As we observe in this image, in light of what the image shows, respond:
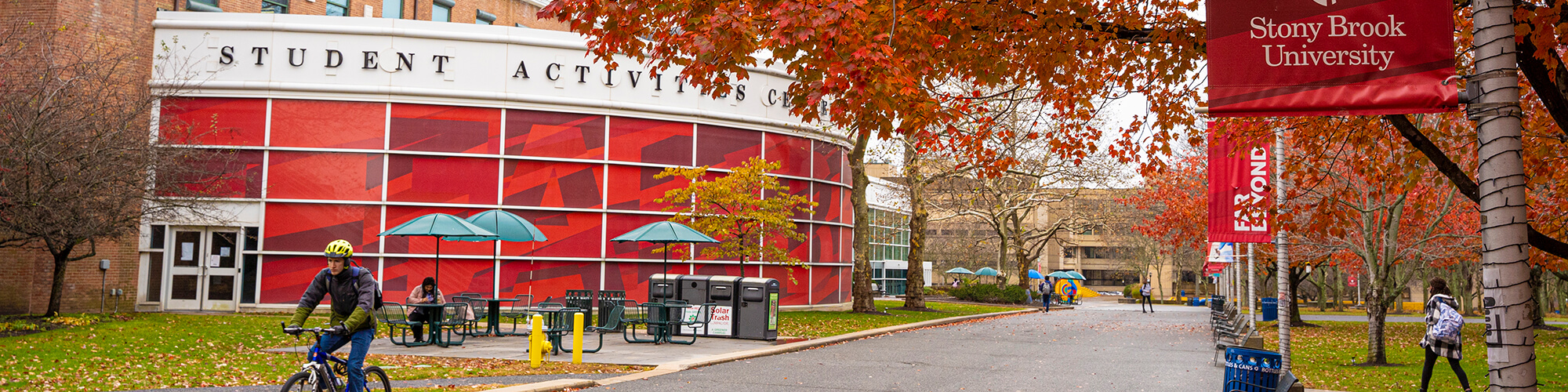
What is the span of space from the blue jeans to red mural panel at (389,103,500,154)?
54.1 ft

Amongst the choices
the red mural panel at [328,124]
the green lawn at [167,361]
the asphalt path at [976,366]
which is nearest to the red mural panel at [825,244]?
the asphalt path at [976,366]

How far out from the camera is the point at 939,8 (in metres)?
8.41

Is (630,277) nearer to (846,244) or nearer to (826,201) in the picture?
(826,201)

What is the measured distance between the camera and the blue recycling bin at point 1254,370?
958 cm

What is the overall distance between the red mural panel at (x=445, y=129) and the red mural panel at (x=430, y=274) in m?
2.55

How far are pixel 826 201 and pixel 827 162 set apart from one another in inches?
45.2

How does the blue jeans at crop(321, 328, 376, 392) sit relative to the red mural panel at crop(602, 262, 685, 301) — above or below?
below

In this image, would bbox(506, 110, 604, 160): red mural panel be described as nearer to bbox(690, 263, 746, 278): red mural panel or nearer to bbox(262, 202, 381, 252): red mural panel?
bbox(262, 202, 381, 252): red mural panel

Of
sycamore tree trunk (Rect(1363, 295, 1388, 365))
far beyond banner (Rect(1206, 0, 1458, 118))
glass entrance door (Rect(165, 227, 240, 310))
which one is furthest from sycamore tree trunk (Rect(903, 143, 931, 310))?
far beyond banner (Rect(1206, 0, 1458, 118))

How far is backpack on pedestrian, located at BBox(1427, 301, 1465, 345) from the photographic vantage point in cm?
1134

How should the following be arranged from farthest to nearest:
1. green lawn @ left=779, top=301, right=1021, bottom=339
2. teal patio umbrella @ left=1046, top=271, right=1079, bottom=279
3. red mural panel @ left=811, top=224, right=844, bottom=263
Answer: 1. teal patio umbrella @ left=1046, top=271, right=1079, bottom=279
2. red mural panel @ left=811, top=224, right=844, bottom=263
3. green lawn @ left=779, top=301, right=1021, bottom=339

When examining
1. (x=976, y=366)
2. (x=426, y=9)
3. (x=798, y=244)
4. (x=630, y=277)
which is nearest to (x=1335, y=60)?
(x=976, y=366)

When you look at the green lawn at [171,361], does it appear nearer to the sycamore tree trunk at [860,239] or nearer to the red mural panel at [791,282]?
the red mural panel at [791,282]

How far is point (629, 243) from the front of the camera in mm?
25859
